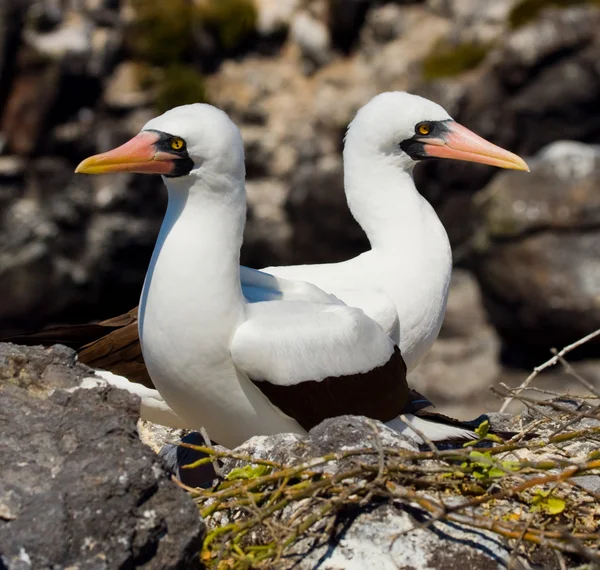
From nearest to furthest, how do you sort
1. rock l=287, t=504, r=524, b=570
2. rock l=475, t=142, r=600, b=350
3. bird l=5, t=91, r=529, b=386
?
rock l=287, t=504, r=524, b=570 < bird l=5, t=91, r=529, b=386 < rock l=475, t=142, r=600, b=350

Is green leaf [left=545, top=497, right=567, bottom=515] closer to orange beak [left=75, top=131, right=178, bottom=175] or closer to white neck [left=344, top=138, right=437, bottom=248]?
orange beak [left=75, top=131, right=178, bottom=175]

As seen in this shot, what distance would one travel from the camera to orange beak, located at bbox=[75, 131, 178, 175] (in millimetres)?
4066

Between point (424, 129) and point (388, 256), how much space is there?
0.76 meters

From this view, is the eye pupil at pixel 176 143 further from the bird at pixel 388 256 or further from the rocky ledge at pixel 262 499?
the rocky ledge at pixel 262 499

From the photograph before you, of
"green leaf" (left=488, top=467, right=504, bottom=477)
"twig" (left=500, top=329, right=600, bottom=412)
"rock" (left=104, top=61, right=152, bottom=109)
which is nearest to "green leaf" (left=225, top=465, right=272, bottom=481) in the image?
"green leaf" (left=488, top=467, right=504, bottom=477)

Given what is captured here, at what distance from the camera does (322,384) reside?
4.36 meters

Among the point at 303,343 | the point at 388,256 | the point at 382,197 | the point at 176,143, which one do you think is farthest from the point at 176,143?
the point at 382,197

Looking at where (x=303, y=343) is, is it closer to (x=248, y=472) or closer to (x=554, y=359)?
(x=248, y=472)

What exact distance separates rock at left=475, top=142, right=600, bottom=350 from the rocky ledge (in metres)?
12.6

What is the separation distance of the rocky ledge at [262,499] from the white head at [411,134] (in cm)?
227

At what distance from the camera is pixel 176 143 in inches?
164

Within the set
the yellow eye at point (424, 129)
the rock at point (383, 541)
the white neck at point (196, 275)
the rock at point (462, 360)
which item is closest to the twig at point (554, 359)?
the rock at point (383, 541)

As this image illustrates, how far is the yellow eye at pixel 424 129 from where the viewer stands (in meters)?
5.71

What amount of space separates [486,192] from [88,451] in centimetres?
1602
